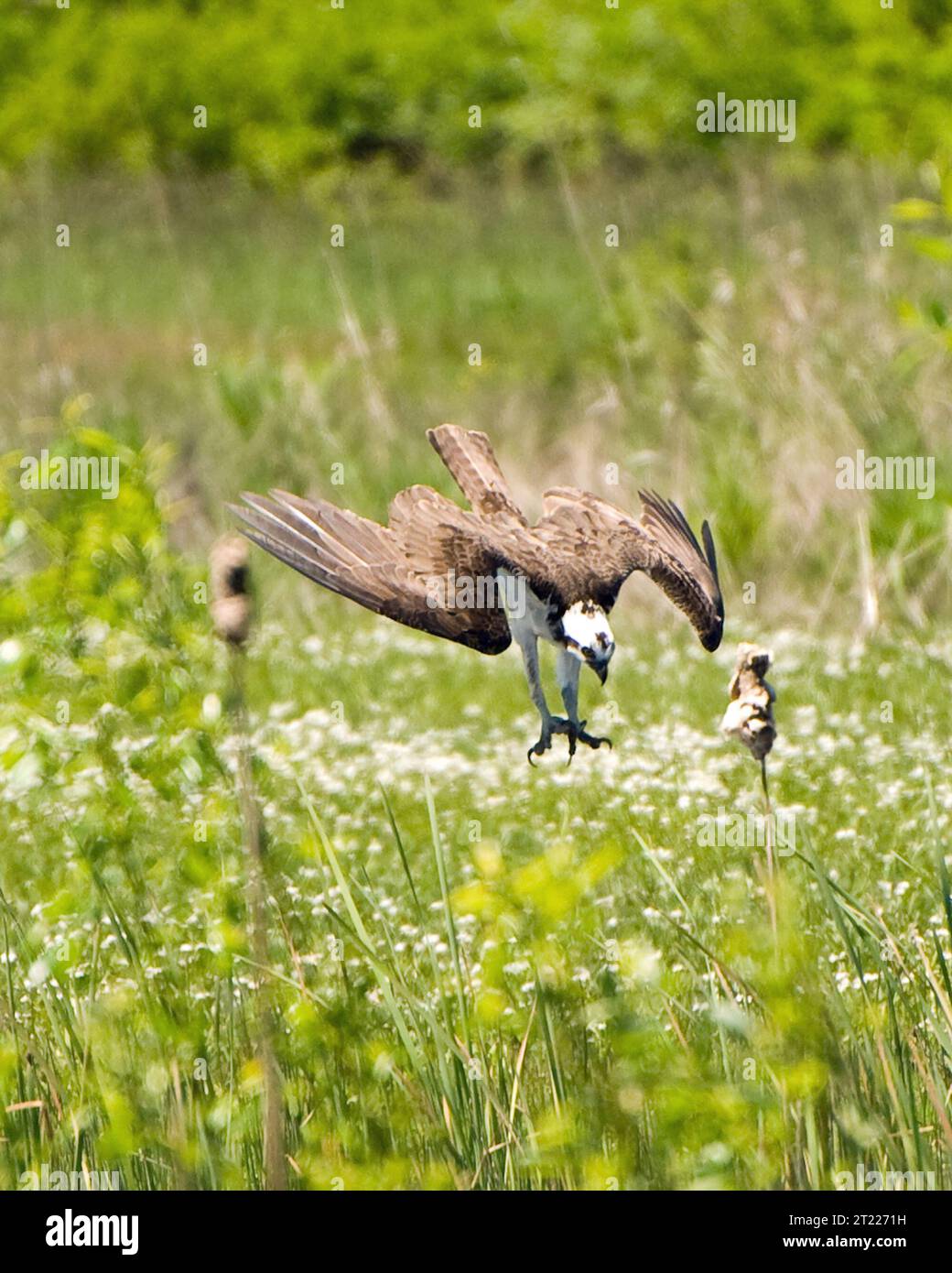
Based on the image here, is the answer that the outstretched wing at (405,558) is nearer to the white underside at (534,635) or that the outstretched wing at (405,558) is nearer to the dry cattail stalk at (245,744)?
the white underside at (534,635)

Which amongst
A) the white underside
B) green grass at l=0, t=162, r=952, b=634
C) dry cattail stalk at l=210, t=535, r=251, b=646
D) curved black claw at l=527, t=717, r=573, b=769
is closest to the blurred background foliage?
green grass at l=0, t=162, r=952, b=634

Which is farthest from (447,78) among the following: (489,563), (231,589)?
(231,589)

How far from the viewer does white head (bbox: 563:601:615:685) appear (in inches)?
85.5

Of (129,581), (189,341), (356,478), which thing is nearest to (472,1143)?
(129,581)

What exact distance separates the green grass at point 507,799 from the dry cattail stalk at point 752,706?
211 mm

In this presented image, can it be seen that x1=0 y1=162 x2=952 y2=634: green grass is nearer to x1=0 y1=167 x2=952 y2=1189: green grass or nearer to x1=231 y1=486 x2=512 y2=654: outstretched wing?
x1=0 y1=167 x2=952 y2=1189: green grass

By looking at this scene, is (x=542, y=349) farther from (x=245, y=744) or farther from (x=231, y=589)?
(x=231, y=589)

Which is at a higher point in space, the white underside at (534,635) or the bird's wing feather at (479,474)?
the bird's wing feather at (479,474)

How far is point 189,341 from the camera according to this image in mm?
14148

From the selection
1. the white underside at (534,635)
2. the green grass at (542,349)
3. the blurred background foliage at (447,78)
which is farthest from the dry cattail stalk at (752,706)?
the blurred background foliage at (447,78)

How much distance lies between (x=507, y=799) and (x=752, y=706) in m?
3.04

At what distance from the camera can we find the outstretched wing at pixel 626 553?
238 cm

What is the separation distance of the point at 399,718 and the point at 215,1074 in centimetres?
324

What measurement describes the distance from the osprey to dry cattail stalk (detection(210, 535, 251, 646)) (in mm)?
372
